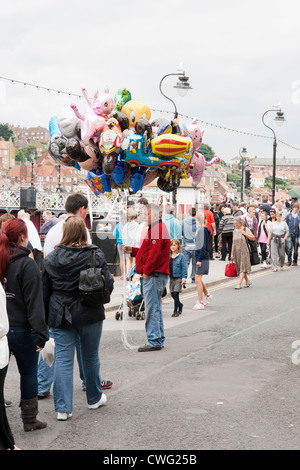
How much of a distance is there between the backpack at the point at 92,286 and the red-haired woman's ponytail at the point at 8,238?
0.66 meters

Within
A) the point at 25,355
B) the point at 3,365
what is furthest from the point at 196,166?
the point at 3,365

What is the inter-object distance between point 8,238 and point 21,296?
0.51m

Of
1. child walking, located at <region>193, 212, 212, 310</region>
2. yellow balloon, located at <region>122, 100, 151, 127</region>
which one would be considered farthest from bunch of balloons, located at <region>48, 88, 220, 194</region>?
child walking, located at <region>193, 212, 212, 310</region>

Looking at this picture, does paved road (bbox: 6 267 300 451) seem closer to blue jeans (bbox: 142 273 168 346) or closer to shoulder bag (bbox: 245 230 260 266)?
blue jeans (bbox: 142 273 168 346)

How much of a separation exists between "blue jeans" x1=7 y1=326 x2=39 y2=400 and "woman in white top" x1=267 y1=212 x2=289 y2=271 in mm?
15503

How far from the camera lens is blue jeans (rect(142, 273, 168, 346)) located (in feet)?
30.7

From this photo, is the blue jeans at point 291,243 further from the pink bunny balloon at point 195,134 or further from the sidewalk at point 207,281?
the pink bunny balloon at point 195,134

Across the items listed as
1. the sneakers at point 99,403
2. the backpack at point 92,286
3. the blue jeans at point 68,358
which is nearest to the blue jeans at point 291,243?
the sneakers at point 99,403

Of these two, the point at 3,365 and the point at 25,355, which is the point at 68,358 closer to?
the point at 25,355

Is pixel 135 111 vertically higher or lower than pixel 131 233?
higher

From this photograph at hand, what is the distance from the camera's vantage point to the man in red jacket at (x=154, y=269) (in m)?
9.28

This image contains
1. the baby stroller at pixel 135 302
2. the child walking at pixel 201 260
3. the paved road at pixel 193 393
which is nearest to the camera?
the paved road at pixel 193 393

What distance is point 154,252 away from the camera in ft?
30.3

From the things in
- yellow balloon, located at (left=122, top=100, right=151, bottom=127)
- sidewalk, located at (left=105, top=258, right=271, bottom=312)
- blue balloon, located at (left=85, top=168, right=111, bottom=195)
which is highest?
yellow balloon, located at (left=122, top=100, right=151, bottom=127)
